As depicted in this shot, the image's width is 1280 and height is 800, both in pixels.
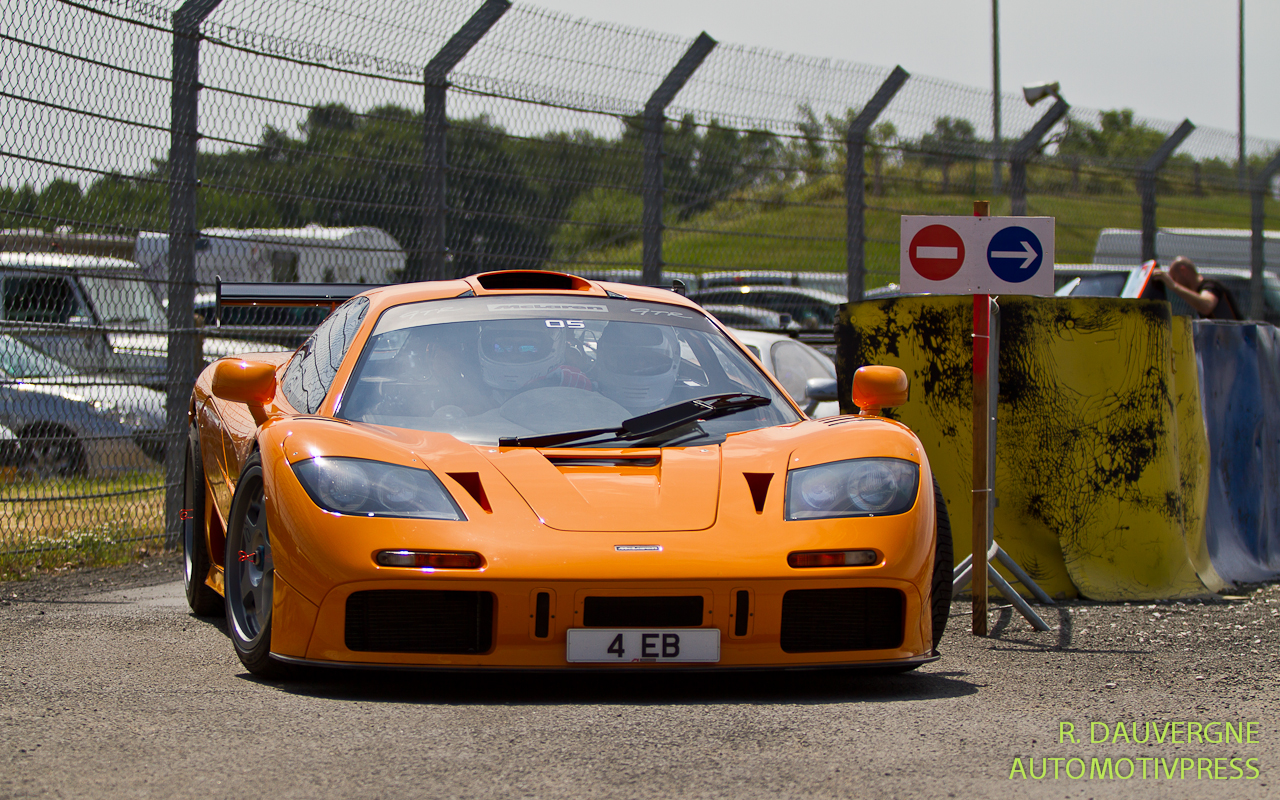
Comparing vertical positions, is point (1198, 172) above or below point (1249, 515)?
above

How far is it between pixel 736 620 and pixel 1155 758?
102cm

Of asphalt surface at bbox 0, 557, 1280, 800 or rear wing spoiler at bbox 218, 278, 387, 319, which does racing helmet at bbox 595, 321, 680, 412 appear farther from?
rear wing spoiler at bbox 218, 278, 387, 319

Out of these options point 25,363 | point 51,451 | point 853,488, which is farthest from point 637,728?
point 25,363

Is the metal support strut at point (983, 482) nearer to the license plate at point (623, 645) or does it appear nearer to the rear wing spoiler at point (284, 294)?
the license plate at point (623, 645)

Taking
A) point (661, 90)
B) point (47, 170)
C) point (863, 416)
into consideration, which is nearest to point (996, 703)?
point (863, 416)

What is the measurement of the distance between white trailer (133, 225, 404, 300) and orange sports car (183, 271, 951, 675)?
3026mm

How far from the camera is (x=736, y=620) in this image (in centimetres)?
353

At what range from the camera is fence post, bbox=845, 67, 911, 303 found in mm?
9953

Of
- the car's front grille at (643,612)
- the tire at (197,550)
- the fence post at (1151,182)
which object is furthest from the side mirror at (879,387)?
the fence post at (1151,182)

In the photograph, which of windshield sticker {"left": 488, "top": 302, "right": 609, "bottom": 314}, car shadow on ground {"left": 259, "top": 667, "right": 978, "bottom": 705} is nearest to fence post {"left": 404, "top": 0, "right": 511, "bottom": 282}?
windshield sticker {"left": 488, "top": 302, "right": 609, "bottom": 314}

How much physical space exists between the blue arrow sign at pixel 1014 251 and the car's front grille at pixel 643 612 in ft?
7.31

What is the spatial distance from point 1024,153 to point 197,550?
7949 mm

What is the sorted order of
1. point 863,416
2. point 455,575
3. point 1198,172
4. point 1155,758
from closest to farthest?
point 1155,758 < point 455,575 < point 863,416 < point 1198,172

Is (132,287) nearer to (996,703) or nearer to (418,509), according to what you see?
(418,509)
